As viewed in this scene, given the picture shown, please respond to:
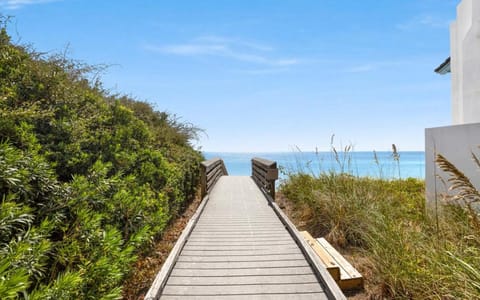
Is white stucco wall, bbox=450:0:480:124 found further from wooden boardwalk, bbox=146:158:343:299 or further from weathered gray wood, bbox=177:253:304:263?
weathered gray wood, bbox=177:253:304:263

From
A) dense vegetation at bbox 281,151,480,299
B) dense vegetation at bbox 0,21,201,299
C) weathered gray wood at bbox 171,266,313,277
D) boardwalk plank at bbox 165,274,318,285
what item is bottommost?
boardwalk plank at bbox 165,274,318,285

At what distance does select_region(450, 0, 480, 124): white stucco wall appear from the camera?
7008 mm

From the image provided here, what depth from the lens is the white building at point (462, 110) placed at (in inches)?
188

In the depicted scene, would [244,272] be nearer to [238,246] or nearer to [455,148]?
[238,246]

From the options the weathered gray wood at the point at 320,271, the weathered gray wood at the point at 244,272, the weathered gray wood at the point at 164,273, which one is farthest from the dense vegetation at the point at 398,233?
the weathered gray wood at the point at 164,273

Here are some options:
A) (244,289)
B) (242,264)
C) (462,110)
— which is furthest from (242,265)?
(462,110)

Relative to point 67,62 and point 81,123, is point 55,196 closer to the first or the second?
point 81,123

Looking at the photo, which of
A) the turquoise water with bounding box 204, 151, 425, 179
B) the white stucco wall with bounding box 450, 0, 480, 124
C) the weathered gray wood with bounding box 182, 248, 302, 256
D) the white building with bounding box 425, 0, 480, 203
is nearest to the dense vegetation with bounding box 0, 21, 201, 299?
the weathered gray wood with bounding box 182, 248, 302, 256

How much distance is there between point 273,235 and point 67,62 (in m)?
4.62

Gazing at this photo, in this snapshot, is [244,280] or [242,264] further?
[242,264]

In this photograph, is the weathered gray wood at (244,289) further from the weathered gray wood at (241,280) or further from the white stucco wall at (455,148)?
the white stucco wall at (455,148)

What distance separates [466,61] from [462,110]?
4.19 feet

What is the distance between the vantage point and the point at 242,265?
136 inches

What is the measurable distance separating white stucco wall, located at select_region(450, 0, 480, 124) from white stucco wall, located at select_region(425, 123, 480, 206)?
2223 millimetres
